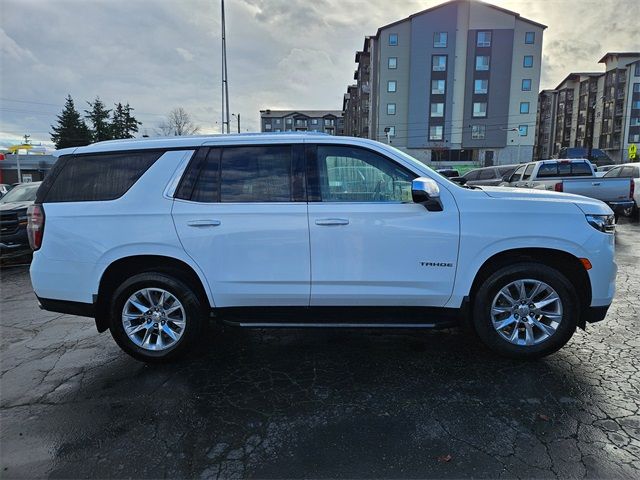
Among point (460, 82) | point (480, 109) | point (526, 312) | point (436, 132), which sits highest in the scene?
point (460, 82)

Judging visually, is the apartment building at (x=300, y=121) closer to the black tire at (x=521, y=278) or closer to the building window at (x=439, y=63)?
the building window at (x=439, y=63)

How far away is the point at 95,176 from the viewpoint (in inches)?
147

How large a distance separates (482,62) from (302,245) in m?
56.6

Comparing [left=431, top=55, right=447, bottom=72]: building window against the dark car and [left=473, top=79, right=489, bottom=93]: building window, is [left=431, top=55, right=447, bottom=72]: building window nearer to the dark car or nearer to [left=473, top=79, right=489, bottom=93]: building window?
[left=473, top=79, right=489, bottom=93]: building window

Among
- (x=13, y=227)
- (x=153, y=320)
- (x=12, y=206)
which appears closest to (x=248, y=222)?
(x=153, y=320)

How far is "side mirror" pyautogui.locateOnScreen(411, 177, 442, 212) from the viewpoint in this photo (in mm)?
3281

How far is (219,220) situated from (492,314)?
8.16 ft

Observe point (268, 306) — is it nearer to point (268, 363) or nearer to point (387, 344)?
point (268, 363)

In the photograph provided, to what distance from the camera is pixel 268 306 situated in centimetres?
367

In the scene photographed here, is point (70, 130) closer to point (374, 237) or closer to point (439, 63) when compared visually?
A: point (439, 63)

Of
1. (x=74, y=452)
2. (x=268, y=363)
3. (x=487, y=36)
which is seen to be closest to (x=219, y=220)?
(x=268, y=363)

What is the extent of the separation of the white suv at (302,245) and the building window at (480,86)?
55051mm

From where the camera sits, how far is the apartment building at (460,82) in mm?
50250

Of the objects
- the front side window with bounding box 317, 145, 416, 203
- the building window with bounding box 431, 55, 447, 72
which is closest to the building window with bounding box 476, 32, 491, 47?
the building window with bounding box 431, 55, 447, 72
